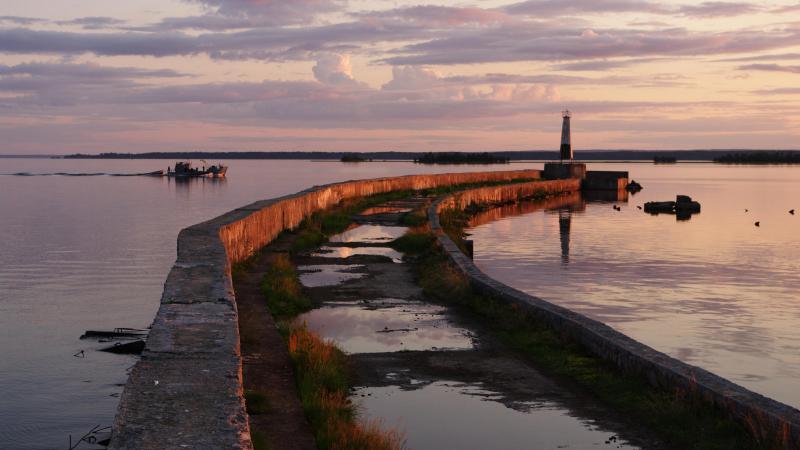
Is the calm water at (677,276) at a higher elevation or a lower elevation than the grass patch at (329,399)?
lower

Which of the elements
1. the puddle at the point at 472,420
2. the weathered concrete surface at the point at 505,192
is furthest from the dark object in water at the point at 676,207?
the puddle at the point at 472,420

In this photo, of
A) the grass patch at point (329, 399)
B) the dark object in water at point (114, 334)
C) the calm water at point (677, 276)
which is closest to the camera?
the grass patch at point (329, 399)

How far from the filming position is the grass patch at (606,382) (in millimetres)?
7652

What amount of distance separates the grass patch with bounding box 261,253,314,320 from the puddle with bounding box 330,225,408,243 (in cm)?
776

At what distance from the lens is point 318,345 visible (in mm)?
9883

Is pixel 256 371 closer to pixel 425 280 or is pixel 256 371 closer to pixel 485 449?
pixel 485 449

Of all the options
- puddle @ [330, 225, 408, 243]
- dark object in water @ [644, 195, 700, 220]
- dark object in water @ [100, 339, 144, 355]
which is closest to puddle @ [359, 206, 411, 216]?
puddle @ [330, 225, 408, 243]

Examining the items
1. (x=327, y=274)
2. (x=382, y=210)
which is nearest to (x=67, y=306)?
→ (x=327, y=274)

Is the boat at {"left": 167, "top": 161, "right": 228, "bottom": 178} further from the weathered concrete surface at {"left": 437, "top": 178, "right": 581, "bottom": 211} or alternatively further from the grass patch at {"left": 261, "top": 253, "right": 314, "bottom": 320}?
the grass patch at {"left": 261, "top": 253, "right": 314, "bottom": 320}

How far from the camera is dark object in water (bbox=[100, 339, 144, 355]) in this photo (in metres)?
13.7

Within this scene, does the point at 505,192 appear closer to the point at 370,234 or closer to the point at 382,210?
the point at 382,210

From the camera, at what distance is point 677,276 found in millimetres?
23734

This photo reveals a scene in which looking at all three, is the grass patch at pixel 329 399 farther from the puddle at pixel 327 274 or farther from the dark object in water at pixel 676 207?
the dark object in water at pixel 676 207

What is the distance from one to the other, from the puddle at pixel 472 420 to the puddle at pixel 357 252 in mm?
10154
